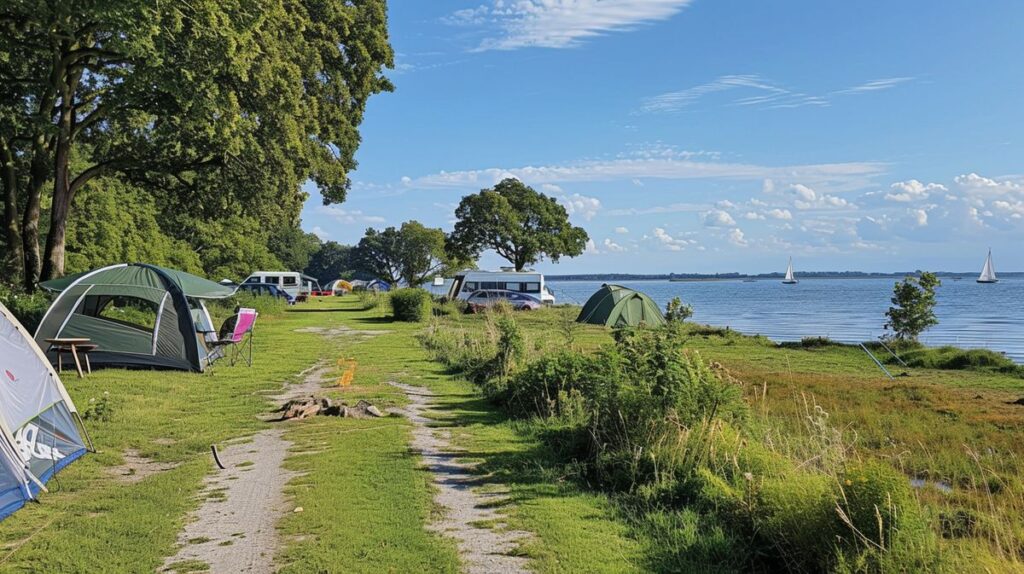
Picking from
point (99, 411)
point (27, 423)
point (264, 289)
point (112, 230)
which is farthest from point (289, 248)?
point (27, 423)

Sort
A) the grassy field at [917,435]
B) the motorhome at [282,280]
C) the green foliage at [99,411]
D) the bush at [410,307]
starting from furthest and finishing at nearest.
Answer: the motorhome at [282,280], the bush at [410,307], the green foliage at [99,411], the grassy field at [917,435]

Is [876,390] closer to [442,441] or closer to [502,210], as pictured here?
[442,441]

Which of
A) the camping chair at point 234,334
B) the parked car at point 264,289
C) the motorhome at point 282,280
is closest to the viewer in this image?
the camping chair at point 234,334

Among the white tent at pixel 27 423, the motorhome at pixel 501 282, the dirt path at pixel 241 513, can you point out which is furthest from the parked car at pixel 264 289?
the dirt path at pixel 241 513

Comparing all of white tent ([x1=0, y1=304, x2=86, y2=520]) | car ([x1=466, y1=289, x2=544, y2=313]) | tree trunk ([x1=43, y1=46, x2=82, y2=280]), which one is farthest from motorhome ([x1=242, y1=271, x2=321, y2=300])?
white tent ([x1=0, y1=304, x2=86, y2=520])

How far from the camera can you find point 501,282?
4009cm

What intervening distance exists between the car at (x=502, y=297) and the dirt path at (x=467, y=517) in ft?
96.6

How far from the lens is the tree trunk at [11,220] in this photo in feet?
59.9

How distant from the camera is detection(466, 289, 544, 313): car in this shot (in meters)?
37.5

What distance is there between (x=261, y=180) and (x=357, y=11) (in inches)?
275

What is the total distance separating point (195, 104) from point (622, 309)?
17.4 m

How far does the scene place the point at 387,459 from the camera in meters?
7.02

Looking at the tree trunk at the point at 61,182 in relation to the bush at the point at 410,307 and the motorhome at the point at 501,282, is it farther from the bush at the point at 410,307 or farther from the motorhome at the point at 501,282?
→ the motorhome at the point at 501,282

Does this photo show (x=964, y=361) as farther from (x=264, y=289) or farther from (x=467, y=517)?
(x=264, y=289)
